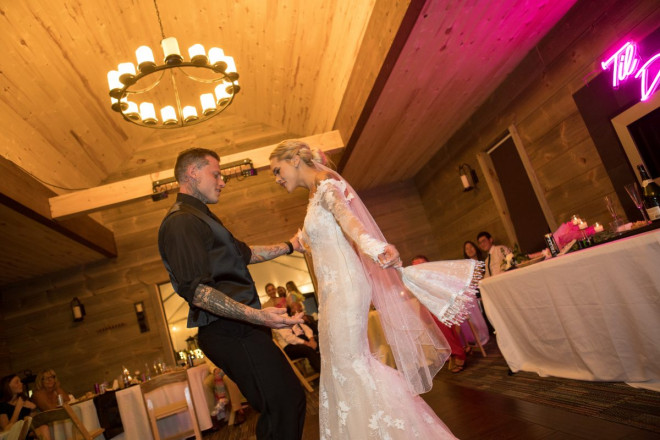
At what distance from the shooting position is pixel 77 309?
286 inches

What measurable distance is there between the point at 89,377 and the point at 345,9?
20.8ft

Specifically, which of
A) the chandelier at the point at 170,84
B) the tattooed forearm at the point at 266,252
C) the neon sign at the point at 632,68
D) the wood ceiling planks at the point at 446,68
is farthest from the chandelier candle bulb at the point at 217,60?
the neon sign at the point at 632,68

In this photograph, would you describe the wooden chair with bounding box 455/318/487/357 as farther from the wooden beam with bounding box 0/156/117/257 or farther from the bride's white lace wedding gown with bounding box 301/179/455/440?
the wooden beam with bounding box 0/156/117/257

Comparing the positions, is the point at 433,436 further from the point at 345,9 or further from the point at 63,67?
the point at 63,67

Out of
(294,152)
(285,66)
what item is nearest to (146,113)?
(285,66)

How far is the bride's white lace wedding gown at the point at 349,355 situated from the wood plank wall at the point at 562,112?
3.11 meters

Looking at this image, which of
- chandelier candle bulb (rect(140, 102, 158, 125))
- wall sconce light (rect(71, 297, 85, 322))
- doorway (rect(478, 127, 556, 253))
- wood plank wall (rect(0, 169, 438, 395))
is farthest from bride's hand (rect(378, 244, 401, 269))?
wall sconce light (rect(71, 297, 85, 322))

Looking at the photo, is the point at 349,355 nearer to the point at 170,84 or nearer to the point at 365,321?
the point at 365,321

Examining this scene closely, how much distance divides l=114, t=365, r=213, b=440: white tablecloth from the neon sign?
15.9 feet

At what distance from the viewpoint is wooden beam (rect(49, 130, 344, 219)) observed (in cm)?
562

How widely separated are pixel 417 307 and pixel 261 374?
0.89 meters

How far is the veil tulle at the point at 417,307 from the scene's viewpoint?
6.38 ft

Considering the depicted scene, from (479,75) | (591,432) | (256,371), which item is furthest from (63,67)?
(591,432)

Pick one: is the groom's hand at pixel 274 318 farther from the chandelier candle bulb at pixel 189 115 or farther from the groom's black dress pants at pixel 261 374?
the chandelier candle bulb at pixel 189 115
